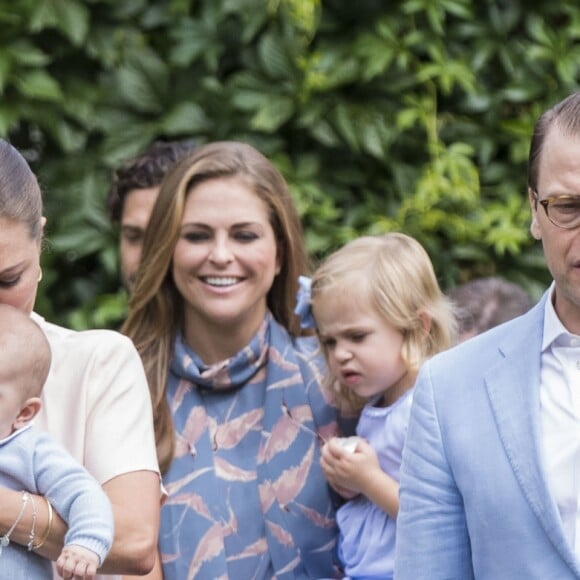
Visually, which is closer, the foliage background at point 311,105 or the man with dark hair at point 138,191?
the man with dark hair at point 138,191

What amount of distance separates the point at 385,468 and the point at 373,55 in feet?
7.11

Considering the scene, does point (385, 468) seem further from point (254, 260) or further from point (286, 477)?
point (254, 260)

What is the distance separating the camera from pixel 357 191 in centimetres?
619

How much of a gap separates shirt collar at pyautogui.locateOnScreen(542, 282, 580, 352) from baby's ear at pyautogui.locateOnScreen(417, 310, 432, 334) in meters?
1.01

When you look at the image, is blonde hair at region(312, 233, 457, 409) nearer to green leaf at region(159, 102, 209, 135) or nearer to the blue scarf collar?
the blue scarf collar

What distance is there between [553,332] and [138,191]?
2.34 m

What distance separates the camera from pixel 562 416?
3.21 m

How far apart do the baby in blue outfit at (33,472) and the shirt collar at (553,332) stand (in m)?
0.96

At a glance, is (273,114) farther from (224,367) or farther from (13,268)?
(13,268)

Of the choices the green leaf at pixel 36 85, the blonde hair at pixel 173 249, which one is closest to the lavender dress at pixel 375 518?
the blonde hair at pixel 173 249

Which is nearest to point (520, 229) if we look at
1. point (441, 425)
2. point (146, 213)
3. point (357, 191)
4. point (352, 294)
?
point (357, 191)

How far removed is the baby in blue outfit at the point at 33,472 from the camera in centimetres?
315

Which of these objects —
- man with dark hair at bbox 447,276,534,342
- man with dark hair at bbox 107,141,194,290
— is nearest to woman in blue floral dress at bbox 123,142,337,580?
man with dark hair at bbox 107,141,194,290

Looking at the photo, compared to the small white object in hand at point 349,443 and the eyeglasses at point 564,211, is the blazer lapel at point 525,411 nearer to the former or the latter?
the eyeglasses at point 564,211
